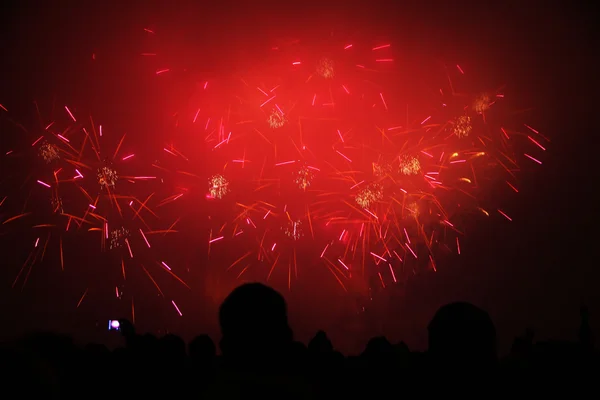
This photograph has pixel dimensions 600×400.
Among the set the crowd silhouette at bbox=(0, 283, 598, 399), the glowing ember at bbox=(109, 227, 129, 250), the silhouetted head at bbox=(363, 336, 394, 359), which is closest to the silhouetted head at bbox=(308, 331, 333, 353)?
the crowd silhouette at bbox=(0, 283, 598, 399)

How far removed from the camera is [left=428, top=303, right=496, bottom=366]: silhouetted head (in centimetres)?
171

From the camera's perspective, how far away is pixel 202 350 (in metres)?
3.00

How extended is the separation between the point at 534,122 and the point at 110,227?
22.9 ft

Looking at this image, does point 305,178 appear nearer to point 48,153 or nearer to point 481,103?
point 481,103

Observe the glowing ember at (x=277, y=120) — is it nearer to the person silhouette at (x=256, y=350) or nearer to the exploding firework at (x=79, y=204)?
the exploding firework at (x=79, y=204)

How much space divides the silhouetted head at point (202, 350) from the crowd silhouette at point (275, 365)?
0.11 metres

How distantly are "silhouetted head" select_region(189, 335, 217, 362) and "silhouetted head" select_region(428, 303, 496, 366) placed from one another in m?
1.60

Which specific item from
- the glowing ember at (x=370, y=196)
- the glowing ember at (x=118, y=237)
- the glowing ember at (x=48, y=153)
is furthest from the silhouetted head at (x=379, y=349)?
the glowing ember at (x=48, y=153)

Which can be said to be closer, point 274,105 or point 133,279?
point 133,279

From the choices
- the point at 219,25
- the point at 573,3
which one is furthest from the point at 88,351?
the point at 573,3

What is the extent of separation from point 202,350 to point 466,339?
1.75 meters

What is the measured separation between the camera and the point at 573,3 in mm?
8383

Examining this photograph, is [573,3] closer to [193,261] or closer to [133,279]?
[193,261]

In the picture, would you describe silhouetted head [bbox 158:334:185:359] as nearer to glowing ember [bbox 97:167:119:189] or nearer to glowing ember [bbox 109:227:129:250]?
glowing ember [bbox 109:227:129:250]
